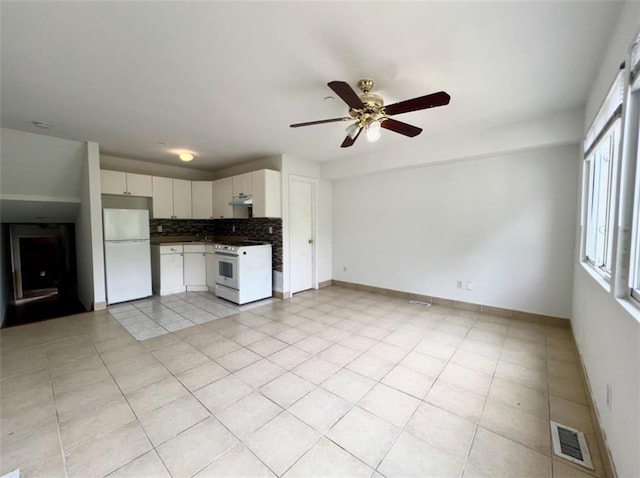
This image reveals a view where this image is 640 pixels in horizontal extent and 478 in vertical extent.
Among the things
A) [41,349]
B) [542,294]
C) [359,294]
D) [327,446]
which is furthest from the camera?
[359,294]

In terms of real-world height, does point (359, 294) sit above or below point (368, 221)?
below

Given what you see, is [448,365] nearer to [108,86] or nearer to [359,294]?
[359,294]

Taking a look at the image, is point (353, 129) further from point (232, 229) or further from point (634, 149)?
point (232, 229)

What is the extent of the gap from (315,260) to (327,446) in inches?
150

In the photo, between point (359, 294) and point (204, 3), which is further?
point (359, 294)

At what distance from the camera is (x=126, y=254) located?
4.38 metres

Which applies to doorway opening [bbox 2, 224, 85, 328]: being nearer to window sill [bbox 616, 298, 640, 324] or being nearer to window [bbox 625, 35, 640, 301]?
window sill [bbox 616, 298, 640, 324]

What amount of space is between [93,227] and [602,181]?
6161 mm

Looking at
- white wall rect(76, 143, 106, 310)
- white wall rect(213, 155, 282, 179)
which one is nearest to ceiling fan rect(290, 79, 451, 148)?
white wall rect(213, 155, 282, 179)

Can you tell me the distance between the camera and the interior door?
4.87 metres

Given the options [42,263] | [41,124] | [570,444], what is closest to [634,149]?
[570,444]

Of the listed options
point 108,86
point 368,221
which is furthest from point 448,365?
point 108,86

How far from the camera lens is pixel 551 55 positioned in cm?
188

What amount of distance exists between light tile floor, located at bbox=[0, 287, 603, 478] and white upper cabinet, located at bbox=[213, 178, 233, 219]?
Result: 2.56 m
